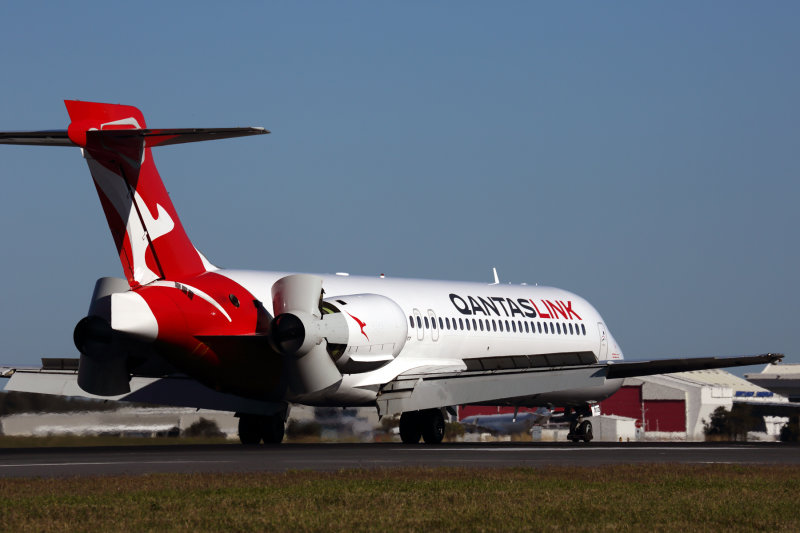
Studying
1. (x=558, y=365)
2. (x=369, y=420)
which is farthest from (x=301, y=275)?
(x=369, y=420)

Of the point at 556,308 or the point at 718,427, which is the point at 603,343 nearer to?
the point at 556,308

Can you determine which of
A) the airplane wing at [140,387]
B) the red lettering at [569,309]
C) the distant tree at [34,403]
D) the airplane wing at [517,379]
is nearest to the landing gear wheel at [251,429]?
the airplane wing at [140,387]

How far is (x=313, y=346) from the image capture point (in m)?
24.2

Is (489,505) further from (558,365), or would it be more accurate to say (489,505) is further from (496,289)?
(496,289)

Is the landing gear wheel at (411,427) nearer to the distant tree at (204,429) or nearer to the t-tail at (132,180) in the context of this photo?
the distant tree at (204,429)

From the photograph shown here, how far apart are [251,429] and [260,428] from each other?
0.21 metres

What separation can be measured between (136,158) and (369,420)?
1212cm

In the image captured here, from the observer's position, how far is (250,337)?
A: 24.4m

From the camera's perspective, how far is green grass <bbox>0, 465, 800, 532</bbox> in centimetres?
1183

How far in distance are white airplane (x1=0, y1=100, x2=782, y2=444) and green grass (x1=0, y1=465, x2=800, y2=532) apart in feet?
22.3

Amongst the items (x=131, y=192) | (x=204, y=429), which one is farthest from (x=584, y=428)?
(x=131, y=192)

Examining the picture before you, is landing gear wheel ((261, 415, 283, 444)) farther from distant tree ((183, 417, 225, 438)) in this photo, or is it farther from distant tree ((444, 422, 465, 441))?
distant tree ((444, 422, 465, 441))

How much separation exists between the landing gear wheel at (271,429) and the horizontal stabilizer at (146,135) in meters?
8.89

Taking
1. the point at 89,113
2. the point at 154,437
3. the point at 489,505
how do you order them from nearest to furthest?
1. the point at 489,505
2. the point at 89,113
3. the point at 154,437
